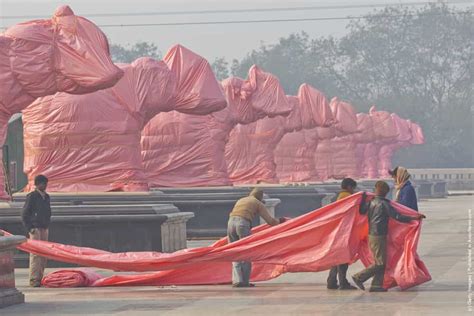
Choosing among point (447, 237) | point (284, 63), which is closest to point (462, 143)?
point (284, 63)

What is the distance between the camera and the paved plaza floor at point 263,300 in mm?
18266

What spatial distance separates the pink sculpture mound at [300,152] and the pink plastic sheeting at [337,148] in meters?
4.06

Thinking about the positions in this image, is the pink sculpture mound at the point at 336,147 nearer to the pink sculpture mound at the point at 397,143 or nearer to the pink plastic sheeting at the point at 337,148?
the pink plastic sheeting at the point at 337,148

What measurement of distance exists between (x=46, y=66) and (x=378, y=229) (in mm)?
7061

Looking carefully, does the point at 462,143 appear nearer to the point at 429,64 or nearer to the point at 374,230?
the point at 429,64

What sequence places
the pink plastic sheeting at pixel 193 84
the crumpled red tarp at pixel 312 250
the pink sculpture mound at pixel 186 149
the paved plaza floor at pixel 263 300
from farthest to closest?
1. the pink sculpture mound at pixel 186 149
2. the pink plastic sheeting at pixel 193 84
3. the crumpled red tarp at pixel 312 250
4. the paved plaza floor at pixel 263 300

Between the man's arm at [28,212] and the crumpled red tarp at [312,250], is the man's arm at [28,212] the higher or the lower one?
the higher one

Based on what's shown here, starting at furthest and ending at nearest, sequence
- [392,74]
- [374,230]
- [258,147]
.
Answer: [392,74]
[258,147]
[374,230]

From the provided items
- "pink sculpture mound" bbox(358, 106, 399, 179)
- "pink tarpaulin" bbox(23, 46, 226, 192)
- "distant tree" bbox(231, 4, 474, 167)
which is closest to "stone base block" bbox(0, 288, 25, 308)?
"pink tarpaulin" bbox(23, 46, 226, 192)

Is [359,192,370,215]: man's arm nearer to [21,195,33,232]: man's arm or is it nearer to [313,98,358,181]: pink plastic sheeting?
[21,195,33,232]: man's arm

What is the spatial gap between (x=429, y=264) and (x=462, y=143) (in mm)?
96877

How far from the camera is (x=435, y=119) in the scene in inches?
4813

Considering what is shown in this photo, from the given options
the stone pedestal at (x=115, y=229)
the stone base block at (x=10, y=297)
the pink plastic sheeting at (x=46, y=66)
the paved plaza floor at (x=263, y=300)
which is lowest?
the paved plaza floor at (x=263, y=300)

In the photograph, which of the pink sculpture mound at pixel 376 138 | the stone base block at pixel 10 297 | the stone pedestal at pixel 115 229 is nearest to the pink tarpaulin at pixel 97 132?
the stone pedestal at pixel 115 229
